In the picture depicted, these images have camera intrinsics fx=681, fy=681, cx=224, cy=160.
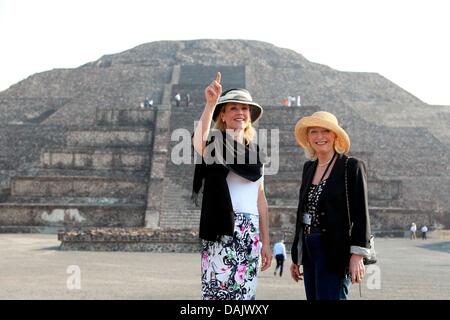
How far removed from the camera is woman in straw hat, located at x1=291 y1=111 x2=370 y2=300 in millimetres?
3779

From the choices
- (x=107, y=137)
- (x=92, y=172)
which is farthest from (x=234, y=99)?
(x=107, y=137)

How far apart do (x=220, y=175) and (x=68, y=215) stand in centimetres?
1759

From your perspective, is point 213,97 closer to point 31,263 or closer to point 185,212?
point 31,263

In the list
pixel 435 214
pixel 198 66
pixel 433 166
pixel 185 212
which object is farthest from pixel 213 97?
pixel 198 66

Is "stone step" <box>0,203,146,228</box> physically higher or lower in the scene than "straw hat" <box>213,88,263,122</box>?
lower

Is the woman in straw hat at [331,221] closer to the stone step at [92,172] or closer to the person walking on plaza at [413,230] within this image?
the person walking on plaza at [413,230]

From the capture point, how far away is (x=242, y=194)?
3971mm

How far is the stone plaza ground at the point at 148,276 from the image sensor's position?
348 inches

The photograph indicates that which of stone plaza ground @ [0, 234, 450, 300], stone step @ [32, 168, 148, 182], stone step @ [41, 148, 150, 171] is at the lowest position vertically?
stone plaza ground @ [0, 234, 450, 300]

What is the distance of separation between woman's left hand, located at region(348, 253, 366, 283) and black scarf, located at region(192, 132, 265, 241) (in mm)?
687

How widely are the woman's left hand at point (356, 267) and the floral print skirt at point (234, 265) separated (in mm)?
542

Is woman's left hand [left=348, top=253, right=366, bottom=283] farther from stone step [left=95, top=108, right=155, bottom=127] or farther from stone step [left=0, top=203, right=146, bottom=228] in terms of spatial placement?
stone step [left=95, top=108, right=155, bottom=127]

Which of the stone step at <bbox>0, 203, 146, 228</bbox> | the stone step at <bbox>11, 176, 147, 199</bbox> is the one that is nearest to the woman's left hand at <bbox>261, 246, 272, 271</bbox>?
the stone step at <bbox>0, 203, 146, 228</bbox>

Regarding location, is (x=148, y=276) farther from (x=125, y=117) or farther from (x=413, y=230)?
(x=125, y=117)
